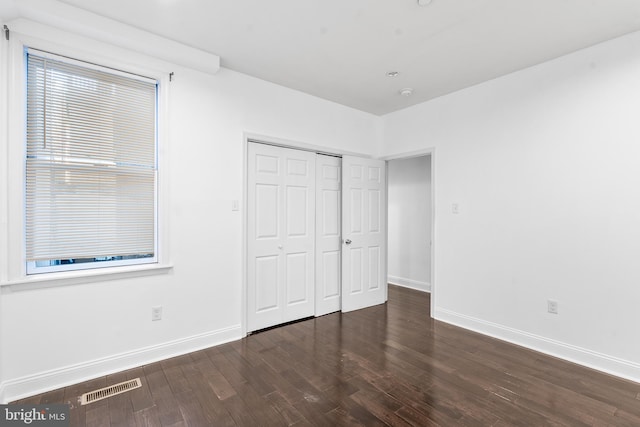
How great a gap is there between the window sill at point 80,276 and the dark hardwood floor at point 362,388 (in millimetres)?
783

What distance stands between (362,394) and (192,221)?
6.88 ft

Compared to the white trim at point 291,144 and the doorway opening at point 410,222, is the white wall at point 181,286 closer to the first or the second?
the white trim at point 291,144

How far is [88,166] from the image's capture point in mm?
2414

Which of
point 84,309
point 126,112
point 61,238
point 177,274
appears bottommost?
point 84,309

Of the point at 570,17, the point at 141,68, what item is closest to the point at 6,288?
the point at 141,68

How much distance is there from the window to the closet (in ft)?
3.42

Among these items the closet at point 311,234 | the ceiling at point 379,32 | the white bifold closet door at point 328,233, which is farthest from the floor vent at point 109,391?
the ceiling at point 379,32

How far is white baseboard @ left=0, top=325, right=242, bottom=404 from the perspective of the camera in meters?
2.14

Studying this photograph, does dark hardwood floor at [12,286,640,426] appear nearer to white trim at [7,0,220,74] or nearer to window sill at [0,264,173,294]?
window sill at [0,264,173,294]

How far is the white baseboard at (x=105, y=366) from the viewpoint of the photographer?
2138 millimetres

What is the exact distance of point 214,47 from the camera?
274cm

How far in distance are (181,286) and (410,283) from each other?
12.8ft

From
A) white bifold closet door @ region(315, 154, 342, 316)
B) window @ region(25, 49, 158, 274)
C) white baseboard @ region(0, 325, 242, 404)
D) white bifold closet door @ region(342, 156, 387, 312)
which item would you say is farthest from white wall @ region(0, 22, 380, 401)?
white bifold closet door @ region(342, 156, 387, 312)

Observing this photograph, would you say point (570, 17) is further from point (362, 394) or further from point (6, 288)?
point (6, 288)
